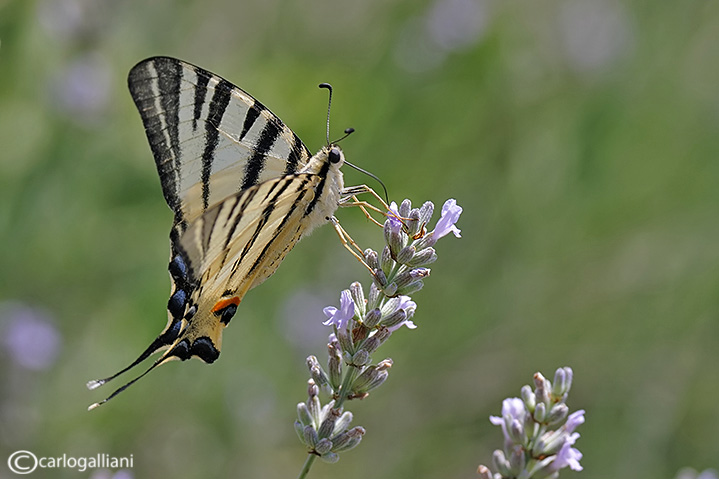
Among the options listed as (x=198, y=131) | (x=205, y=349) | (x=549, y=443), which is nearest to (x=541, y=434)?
(x=549, y=443)

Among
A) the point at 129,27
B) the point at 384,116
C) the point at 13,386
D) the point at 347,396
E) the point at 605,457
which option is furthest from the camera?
the point at 129,27

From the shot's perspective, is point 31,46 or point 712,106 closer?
point 31,46

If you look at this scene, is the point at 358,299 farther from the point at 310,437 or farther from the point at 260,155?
the point at 260,155

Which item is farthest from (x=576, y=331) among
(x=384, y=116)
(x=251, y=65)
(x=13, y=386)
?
(x=13, y=386)

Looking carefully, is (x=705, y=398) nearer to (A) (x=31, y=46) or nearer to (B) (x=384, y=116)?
(B) (x=384, y=116)

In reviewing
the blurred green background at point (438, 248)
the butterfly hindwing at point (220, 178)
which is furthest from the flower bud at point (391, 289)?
the blurred green background at point (438, 248)

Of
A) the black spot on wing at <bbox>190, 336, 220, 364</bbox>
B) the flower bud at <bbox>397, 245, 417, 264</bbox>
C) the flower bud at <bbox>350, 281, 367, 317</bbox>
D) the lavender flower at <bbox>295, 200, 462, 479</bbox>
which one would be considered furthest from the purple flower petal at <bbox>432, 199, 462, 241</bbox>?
the black spot on wing at <bbox>190, 336, 220, 364</bbox>
